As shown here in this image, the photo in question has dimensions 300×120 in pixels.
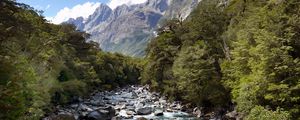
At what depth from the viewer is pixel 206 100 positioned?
52.7m

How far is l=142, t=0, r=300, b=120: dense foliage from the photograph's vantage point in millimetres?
32375

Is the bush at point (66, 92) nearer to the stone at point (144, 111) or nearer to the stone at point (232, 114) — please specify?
the stone at point (144, 111)

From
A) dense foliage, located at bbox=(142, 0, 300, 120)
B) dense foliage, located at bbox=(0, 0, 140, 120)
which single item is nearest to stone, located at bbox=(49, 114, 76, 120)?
dense foliage, located at bbox=(0, 0, 140, 120)

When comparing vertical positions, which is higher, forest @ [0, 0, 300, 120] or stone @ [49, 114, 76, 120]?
forest @ [0, 0, 300, 120]

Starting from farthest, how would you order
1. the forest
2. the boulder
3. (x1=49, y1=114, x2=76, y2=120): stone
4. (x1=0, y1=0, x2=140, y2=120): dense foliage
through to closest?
the boulder, (x1=49, y1=114, x2=76, y2=120): stone, the forest, (x1=0, y1=0, x2=140, y2=120): dense foliage

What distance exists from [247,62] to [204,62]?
10.1 m

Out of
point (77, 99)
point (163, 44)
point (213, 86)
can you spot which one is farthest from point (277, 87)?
point (77, 99)

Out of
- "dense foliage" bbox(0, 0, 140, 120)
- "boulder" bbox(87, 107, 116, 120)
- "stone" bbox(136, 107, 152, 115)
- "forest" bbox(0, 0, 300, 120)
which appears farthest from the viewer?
"stone" bbox(136, 107, 152, 115)

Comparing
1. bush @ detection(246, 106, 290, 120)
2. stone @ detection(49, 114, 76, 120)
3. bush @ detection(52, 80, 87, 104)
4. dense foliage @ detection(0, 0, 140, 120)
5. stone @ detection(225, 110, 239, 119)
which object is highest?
dense foliage @ detection(0, 0, 140, 120)

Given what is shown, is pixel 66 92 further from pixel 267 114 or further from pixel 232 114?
pixel 267 114

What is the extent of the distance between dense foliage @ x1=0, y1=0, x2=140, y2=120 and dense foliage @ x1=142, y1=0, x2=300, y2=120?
18488mm

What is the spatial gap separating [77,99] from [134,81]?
82435mm

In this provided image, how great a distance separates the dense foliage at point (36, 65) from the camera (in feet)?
87.8

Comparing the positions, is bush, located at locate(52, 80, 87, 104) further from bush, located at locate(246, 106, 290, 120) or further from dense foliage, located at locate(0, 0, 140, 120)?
bush, located at locate(246, 106, 290, 120)
